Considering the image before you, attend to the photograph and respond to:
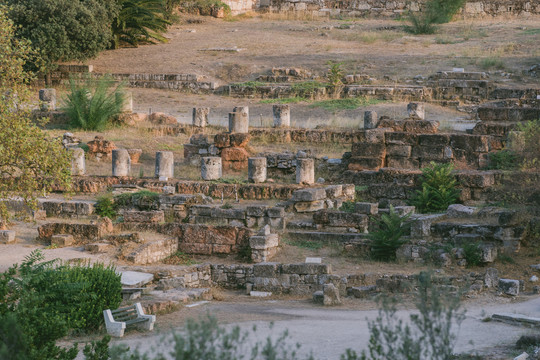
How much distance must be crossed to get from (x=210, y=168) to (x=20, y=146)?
7.96 m

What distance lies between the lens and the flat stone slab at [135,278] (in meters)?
15.0

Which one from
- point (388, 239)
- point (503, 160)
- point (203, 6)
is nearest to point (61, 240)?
point (388, 239)

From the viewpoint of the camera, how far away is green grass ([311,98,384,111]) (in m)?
29.5

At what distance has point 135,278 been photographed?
15.4 meters

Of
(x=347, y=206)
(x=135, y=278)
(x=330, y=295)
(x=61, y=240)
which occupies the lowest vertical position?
(x=330, y=295)

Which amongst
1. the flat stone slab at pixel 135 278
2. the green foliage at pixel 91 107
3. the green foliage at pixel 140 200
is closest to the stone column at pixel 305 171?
the green foliage at pixel 140 200

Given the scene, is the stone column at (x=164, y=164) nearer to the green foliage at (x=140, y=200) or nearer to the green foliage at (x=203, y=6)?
the green foliage at (x=140, y=200)

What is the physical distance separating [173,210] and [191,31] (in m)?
23.6

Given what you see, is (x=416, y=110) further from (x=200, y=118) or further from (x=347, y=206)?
(x=347, y=206)

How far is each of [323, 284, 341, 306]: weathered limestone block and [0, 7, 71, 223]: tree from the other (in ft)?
16.9

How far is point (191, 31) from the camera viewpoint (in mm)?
42438

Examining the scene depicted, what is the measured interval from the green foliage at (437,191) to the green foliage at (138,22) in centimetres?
2075

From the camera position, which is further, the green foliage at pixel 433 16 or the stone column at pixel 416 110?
the green foliage at pixel 433 16

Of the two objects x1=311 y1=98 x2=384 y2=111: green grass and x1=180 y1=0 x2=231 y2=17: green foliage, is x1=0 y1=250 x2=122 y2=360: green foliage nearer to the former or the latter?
x1=311 y1=98 x2=384 y2=111: green grass
